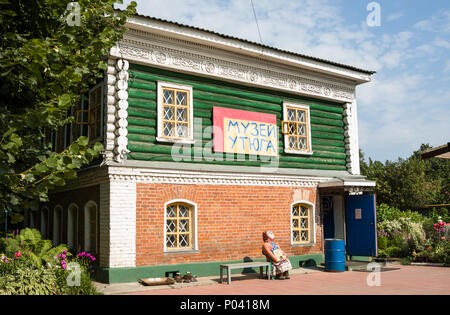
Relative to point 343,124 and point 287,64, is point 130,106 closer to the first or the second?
point 287,64

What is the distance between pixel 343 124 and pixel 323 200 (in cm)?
294

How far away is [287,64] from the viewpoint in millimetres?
14531

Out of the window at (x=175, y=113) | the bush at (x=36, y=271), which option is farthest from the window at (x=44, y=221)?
the window at (x=175, y=113)

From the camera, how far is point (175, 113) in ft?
40.5

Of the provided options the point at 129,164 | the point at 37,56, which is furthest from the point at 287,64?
the point at 37,56

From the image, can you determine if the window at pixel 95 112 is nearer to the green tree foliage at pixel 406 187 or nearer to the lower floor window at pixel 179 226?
the lower floor window at pixel 179 226

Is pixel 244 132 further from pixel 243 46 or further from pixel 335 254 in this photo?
pixel 335 254

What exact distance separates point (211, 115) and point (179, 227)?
11.3ft

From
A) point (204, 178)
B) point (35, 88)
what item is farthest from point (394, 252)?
point (35, 88)

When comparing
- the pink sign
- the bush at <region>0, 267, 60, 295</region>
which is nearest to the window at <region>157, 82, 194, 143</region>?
the pink sign

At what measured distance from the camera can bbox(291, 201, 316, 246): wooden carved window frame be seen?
1442 centimetres

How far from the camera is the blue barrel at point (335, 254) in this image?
43.1 feet

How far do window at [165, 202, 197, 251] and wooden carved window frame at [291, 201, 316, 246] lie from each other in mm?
3828

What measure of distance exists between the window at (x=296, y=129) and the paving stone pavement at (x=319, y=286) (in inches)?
166
